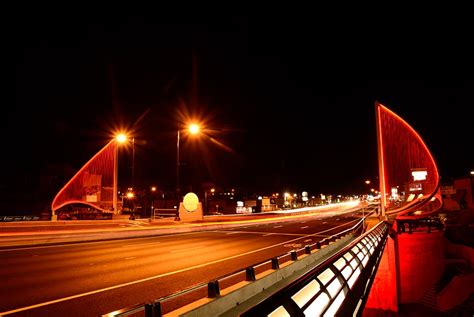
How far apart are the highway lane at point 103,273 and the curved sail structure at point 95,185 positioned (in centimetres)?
1958

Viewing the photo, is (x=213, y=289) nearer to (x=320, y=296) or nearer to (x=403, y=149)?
(x=320, y=296)

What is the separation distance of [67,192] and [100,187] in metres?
3.74

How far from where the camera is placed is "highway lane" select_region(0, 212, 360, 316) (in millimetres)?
7922

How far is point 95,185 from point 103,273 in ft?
92.4

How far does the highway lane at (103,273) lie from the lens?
7.92 metres

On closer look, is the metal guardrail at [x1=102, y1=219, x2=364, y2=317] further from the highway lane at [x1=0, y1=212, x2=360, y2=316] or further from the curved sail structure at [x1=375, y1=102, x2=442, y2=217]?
the curved sail structure at [x1=375, y1=102, x2=442, y2=217]

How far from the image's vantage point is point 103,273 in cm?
1116

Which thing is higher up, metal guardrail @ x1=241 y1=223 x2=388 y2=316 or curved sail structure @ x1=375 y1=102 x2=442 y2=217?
curved sail structure @ x1=375 y1=102 x2=442 y2=217

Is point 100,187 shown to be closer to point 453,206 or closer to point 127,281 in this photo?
point 127,281

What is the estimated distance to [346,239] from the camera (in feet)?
59.2

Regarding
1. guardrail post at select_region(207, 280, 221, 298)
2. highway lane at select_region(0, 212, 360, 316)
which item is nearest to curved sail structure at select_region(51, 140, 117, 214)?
highway lane at select_region(0, 212, 360, 316)

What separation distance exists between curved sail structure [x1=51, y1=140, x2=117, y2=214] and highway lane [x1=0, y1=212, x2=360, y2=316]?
19583 millimetres

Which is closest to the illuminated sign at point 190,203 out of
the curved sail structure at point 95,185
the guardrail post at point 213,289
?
the curved sail structure at point 95,185

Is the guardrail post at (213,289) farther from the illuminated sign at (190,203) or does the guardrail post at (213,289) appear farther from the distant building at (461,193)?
the distant building at (461,193)
